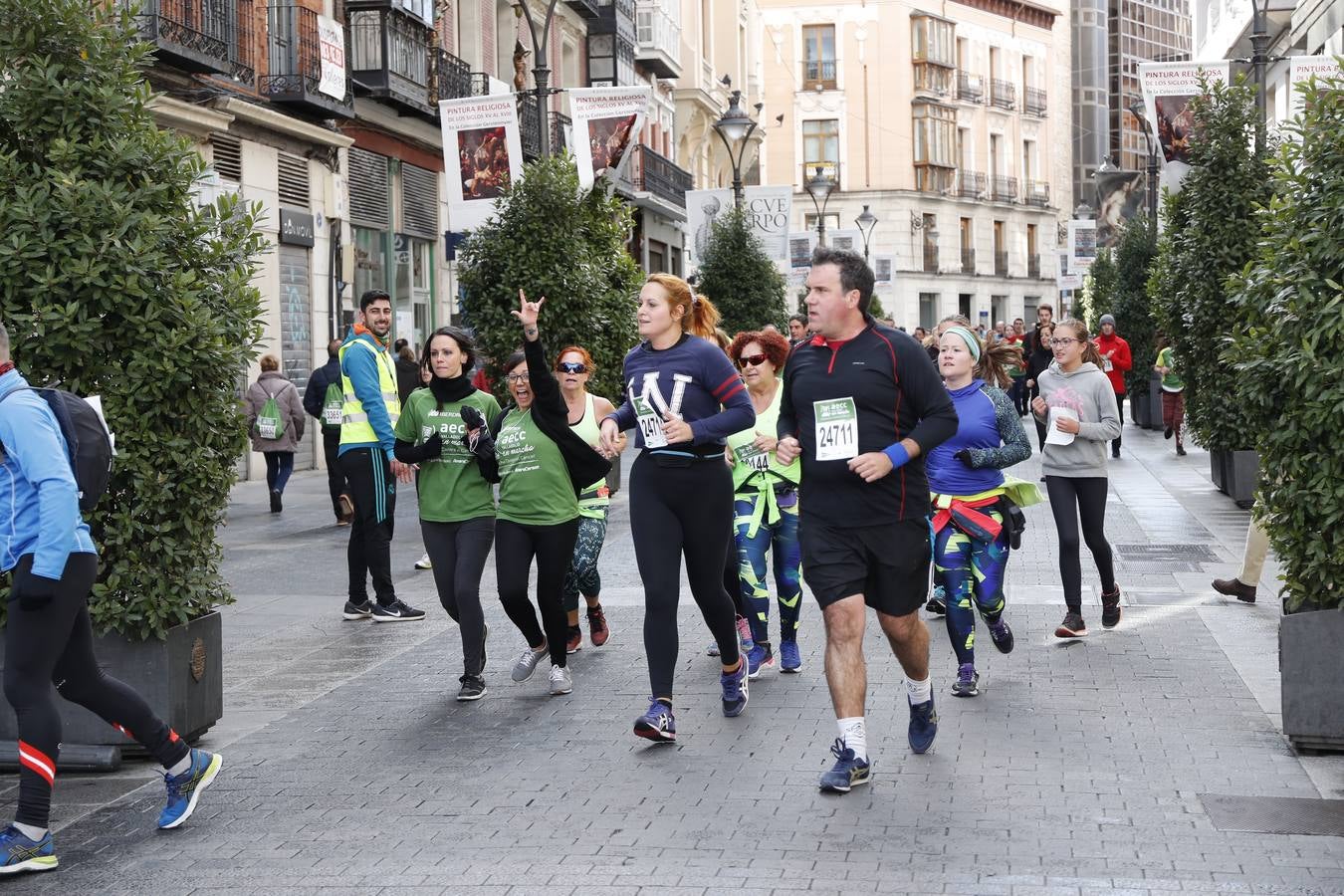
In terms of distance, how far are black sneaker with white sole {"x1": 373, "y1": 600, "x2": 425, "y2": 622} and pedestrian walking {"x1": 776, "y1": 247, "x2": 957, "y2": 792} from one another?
4895mm

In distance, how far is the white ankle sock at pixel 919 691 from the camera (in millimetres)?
6914

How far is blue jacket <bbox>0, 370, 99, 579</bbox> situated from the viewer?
18.0 ft

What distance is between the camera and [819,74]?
260 ft

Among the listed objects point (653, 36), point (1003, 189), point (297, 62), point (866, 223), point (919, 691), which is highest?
point (653, 36)

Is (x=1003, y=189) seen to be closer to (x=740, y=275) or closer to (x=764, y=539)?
(x=740, y=275)

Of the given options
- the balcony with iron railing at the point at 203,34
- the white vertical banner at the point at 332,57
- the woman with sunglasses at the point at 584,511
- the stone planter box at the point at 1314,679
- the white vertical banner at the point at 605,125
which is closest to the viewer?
the stone planter box at the point at 1314,679

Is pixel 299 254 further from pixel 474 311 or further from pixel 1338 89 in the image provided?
pixel 1338 89

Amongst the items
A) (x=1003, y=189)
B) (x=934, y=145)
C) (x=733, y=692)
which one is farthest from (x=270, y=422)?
(x=1003, y=189)

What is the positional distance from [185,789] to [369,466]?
198 inches

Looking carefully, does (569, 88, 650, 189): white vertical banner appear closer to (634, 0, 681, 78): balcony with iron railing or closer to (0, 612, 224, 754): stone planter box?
(0, 612, 224, 754): stone planter box

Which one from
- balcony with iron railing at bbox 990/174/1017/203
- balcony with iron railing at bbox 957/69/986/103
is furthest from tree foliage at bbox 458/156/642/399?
balcony with iron railing at bbox 990/174/1017/203

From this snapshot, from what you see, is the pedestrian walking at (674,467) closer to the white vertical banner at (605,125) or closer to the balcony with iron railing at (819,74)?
the white vertical banner at (605,125)

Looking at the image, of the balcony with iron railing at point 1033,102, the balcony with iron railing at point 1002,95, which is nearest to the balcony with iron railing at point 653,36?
the balcony with iron railing at point 1002,95

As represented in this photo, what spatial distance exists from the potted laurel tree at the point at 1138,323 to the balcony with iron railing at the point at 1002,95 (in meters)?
49.5
